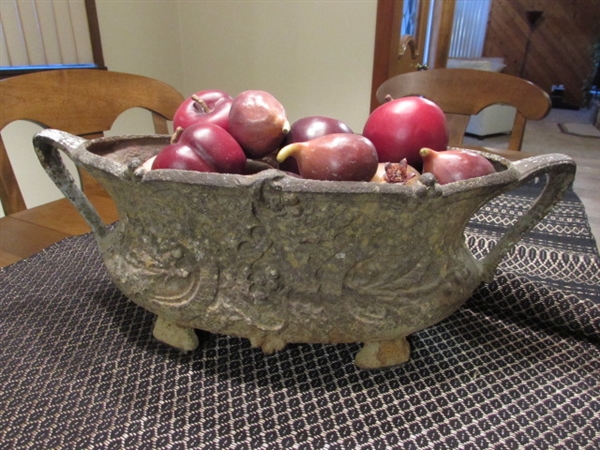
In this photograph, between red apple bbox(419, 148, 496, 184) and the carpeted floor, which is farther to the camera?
the carpeted floor

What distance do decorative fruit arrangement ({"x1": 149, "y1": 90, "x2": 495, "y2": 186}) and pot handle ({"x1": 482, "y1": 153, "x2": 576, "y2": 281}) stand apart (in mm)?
32

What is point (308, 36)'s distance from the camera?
1.80m

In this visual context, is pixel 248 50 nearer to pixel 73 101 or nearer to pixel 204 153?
pixel 73 101

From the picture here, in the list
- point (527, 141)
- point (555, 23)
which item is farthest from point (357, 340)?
point (555, 23)

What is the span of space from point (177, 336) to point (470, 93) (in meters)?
1.08

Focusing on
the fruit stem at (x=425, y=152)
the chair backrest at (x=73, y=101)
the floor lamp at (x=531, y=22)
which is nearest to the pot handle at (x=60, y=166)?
the fruit stem at (x=425, y=152)

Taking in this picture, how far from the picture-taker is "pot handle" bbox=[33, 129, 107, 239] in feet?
1.54

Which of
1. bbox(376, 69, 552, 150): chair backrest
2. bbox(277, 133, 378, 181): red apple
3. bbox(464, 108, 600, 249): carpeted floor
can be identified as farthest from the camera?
bbox(464, 108, 600, 249): carpeted floor

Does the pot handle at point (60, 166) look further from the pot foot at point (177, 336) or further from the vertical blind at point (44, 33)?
the vertical blind at point (44, 33)

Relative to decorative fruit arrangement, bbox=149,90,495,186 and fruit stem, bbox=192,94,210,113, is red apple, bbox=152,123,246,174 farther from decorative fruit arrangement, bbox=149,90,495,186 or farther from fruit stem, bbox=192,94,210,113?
fruit stem, bbox=192,94,210,113

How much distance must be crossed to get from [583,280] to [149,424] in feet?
1.87

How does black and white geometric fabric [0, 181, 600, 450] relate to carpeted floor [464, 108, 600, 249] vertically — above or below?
above

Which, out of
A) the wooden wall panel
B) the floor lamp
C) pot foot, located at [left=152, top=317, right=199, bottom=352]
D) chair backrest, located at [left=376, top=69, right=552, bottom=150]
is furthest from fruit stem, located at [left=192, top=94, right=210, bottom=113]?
the floor lamp

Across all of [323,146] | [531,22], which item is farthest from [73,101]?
[531,22]
